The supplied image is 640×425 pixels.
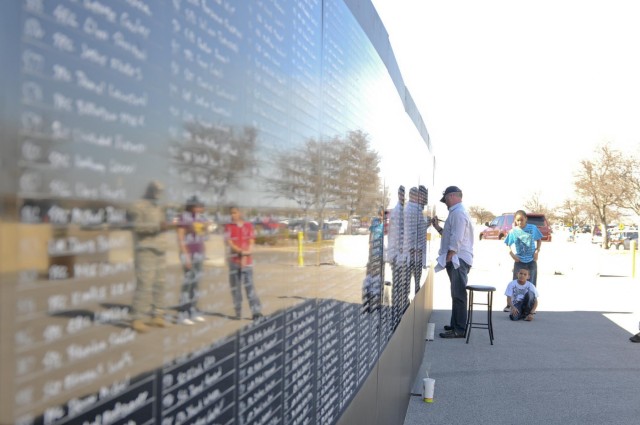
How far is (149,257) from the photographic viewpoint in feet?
3.13

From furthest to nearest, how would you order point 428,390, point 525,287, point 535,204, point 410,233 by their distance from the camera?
point 535,204
point 525,287
point 428,390
point 410,233

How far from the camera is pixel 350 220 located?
2697 mm

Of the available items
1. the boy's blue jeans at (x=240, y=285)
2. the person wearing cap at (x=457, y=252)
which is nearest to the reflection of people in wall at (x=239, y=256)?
the boy's blue jeans at (x=240, y=285)

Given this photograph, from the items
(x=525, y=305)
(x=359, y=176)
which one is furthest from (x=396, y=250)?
(x=525, y=305)

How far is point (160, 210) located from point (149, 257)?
70 millimetres

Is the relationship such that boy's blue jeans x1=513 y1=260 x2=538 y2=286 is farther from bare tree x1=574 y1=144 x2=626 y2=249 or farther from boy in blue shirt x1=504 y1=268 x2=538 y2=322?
bare tree x1=574 y1=144 x2=626 y2=249

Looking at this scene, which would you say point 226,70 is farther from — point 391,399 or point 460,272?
point 460,272

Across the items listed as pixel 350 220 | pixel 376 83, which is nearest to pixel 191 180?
pixel 350 220

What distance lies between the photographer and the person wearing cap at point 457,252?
29.7 feet

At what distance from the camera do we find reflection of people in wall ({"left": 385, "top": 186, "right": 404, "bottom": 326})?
4125 millimetres

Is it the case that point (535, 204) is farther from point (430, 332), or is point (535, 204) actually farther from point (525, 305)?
point (430, 332)

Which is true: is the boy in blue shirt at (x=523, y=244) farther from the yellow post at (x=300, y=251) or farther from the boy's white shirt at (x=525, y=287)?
the yellow post at (x=300, y=251)

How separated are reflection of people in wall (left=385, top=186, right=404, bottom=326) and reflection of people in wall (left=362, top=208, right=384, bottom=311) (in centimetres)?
31

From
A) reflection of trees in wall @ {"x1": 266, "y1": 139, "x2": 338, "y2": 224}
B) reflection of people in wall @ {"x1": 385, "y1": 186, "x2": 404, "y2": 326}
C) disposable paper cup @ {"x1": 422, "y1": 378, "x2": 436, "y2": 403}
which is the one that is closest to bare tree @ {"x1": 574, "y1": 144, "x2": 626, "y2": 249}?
disposable paper cup @ {"x1": 422, "y1": 378, "x2": 436, "y2": 403}
